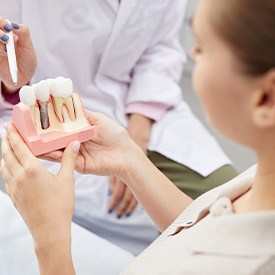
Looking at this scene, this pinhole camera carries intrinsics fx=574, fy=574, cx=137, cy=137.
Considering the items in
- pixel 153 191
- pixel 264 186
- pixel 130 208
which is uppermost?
pixel 264 186

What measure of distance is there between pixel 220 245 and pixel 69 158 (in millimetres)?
275

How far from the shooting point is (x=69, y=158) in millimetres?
810

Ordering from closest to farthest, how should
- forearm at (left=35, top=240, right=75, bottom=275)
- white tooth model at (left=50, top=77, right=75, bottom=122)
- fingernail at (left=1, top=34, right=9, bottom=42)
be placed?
forearm at (left=35, top=240, right=75, bottom=275), white tooth model at (left=50, top=77, right=75, bottom=122), fingernail at (left=1, top=34, right=9, bottom=42)

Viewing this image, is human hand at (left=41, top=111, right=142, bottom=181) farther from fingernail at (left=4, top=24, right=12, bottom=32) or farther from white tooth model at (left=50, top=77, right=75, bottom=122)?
fingernail at (left=4, top=24, right=12, bottom=32)

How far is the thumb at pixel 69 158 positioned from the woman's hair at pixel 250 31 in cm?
33

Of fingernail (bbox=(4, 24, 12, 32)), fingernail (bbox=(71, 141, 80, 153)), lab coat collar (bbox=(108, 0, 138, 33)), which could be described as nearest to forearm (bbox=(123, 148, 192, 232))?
fingernail (bbox=(71, 141, 80, 153))

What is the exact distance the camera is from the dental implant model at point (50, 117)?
32.8 inches

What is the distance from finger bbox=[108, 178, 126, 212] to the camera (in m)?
1.27

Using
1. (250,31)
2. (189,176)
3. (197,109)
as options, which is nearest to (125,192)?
A: (189,176)

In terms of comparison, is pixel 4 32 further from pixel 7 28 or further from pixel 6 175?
pixel 6 175

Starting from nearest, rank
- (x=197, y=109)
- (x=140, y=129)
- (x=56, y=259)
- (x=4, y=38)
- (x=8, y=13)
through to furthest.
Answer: (x=56, y=259)
(x=4, y=38)
(x=8, y=13)
(x=140, y=129)
(x=197, y=109)

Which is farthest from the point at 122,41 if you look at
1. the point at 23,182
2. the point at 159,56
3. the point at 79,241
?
the point at 23,182

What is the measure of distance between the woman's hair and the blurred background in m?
1.48

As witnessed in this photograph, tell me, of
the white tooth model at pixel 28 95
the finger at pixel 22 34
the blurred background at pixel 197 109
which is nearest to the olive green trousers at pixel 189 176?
the finger at pixel 22 34
